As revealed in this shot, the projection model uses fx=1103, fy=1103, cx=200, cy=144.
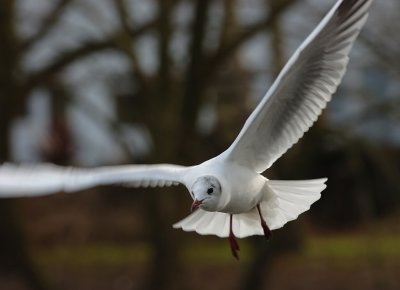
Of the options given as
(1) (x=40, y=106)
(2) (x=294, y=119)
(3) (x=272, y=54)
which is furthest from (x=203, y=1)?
(1) (x=40, y=106)

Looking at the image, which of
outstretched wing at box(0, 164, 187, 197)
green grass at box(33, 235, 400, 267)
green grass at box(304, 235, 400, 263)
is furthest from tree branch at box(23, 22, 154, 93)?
outstretched wing at box(0, 164, 187, 197)

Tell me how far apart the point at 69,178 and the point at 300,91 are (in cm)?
120

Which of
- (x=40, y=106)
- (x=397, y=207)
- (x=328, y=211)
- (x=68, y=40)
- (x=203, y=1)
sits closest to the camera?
(x=203, y=1)

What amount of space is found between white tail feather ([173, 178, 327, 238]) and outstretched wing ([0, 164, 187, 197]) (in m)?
0.30

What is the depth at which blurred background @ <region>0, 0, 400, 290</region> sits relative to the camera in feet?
31.4

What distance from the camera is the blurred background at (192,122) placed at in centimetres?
958

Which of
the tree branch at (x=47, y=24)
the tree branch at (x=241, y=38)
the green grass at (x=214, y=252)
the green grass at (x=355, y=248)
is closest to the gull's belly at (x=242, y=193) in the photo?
the tree branch at (x=241, y=38)

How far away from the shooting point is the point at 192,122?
32.2 ft

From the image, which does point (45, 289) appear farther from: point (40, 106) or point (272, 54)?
point (40, 106)

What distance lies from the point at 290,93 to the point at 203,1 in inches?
158

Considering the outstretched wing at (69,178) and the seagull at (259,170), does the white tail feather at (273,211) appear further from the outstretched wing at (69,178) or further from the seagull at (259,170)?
the outstretched wing at (69,178)

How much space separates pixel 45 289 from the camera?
34.2 ft

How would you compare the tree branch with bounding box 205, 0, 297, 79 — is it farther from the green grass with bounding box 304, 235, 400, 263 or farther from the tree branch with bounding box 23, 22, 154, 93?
the green grass with bounding box 304, 235, 400, 263

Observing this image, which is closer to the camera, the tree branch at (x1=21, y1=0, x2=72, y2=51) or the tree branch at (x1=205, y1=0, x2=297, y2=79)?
the tree branch at (x1=205, y1=0, x2=297, y2=79)
